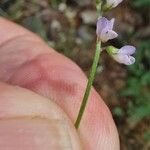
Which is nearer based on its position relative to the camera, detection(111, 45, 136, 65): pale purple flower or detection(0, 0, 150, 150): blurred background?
detection(111, 45, 136, 65): pale purple flower

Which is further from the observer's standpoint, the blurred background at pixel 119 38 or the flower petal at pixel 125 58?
the blurred background at pixel 119 38

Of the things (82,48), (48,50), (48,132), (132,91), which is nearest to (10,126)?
(48,132)

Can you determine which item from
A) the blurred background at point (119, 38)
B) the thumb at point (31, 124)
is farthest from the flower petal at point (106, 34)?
the blurred background at point (119, 38)

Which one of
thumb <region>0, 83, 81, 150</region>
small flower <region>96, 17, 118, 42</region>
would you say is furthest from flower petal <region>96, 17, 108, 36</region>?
thumb <region>0, 83, 81, 150</region>

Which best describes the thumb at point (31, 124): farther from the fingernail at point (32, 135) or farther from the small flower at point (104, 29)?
the small flower at point (104, 29)

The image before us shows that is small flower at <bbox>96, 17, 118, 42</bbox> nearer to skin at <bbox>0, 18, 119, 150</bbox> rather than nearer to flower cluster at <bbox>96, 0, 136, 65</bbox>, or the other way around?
flower cluster at <bbox>96, 0, 136, 65</bbox>

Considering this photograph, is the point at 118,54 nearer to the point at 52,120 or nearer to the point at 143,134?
the point at 52,120
